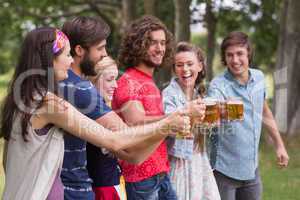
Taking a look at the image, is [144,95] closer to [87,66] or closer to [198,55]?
[87,66]

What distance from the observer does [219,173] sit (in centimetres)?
454

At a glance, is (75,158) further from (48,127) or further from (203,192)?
Answer: (203,192)

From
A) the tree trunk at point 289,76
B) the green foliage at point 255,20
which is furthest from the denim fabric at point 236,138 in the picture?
the green foliage at point 255,20

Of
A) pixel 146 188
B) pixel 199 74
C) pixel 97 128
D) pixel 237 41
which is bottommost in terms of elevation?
pixel 146 188

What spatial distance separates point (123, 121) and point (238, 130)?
1288 millimetres

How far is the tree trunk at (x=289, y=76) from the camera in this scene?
11.2 m

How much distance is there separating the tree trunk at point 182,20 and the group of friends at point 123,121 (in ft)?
20.1

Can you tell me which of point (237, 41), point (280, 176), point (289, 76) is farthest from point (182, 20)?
point (237, 41)

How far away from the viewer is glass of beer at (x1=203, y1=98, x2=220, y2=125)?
3766 mm

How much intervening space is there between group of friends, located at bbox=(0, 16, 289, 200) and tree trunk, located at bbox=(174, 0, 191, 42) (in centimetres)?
611

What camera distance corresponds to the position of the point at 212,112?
3.81 m

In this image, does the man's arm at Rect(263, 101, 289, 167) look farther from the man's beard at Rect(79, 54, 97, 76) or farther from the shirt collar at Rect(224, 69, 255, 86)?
the man's beard at Rect(79, 54, 97, 76)

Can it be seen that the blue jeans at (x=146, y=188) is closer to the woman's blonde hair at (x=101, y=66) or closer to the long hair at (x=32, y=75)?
the woman's blonde hair at (x=101, y=66)

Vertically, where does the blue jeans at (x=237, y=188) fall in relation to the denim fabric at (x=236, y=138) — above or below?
below
